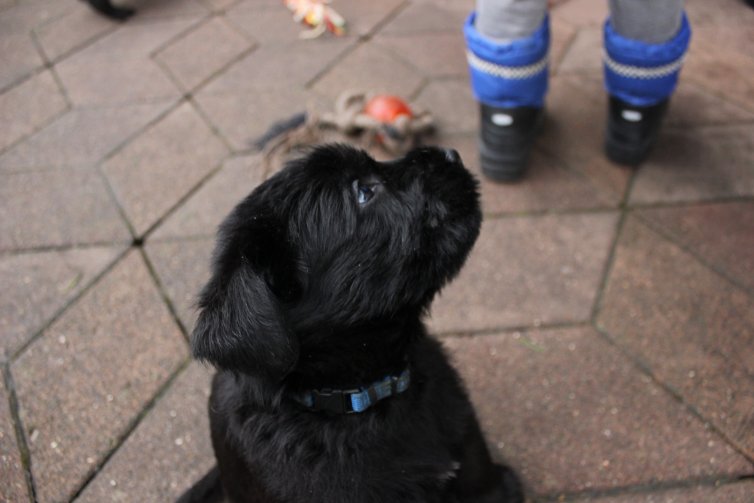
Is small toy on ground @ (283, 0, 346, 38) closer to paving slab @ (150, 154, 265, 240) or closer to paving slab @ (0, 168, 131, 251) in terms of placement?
paving slab @ (150, 154, 265, 240)

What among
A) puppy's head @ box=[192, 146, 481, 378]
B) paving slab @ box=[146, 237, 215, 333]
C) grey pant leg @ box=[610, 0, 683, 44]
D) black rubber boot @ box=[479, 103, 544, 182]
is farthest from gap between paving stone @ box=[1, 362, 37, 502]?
grey pant leg @ box=[610, 0, 683, 44]

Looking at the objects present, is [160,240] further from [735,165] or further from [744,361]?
[735,165]

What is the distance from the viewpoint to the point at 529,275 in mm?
2291

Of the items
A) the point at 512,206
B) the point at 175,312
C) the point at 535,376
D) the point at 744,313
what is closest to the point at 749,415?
the point at 744,313

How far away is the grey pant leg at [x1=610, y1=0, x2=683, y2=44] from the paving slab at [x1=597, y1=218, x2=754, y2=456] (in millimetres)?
727

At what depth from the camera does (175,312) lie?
2244mm

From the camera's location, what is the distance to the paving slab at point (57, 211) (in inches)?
101

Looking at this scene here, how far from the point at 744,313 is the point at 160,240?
2.17m

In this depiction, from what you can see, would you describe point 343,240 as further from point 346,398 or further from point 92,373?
point 92,373

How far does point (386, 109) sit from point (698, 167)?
1354mm

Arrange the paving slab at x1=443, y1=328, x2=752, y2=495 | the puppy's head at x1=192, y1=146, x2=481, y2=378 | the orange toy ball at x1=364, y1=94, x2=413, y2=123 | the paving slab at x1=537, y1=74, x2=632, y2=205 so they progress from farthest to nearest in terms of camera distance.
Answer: the orange toy ball at x1=364, y1=94, x2=413, y2=123, the paving slab at x1=537, y1=74, x2=632, y2=205, the paving slab at x1=443, y1=328, x2=752, y2=495, the puppy's head at x1=192, y1=146, x2=481, y2=378

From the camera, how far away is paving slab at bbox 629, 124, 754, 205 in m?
2.50

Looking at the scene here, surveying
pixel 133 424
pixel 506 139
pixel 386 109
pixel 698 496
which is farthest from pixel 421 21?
pixel 698 496

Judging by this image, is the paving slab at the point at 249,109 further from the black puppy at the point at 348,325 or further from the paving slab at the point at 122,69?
the black puppy at the point at 348,325
